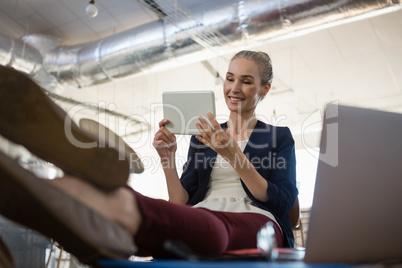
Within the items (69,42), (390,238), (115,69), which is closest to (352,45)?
(115,69)

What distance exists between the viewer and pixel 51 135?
67 centimetres

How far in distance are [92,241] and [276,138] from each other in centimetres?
88

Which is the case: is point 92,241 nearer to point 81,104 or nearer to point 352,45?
point 352,45

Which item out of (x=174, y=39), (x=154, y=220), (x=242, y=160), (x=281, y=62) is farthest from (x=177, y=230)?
(x=281, y=62)

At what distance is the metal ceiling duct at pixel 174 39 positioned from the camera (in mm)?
2956

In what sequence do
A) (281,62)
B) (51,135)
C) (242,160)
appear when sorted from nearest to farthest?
(51,135)
(242,160)
(281,62)

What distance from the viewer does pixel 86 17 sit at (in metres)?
4.21

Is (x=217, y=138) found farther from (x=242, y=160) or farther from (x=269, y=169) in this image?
(x=269, y=169)

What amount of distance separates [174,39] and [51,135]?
306 cm

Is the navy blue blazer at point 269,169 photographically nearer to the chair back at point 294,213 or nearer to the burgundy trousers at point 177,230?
the chair back at point 294,213

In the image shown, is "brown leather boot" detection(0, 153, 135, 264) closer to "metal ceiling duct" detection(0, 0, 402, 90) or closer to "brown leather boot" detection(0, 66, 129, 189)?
"brown leather boot" detection(0, 66, 129, 189)

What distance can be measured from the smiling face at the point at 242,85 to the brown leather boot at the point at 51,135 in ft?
2.63

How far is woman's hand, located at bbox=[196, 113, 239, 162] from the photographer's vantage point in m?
1.13

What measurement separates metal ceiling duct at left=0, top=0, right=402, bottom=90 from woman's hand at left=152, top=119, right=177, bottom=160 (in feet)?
6.67
